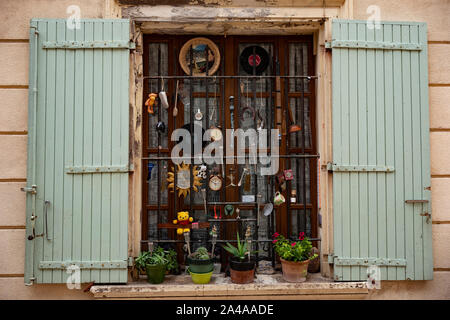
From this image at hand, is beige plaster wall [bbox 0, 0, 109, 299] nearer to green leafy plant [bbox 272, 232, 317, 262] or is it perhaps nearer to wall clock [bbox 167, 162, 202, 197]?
wall clock [bbox 167, 162, 202, 197]

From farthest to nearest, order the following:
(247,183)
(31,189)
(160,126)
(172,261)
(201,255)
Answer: (247,183), (160,126), (172,261), (201,255), (31,189)

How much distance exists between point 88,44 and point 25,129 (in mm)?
980

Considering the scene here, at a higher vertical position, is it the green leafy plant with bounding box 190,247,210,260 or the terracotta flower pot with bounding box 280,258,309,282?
the green leafy plant with bounding box 190,247,210,260

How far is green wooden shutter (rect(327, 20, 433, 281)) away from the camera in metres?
2.98

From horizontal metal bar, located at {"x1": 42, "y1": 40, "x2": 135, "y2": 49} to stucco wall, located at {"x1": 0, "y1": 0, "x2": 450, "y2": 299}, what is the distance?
0.29m

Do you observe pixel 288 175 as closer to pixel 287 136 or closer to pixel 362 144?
pixel 287 136

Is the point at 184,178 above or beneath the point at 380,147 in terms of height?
beneath

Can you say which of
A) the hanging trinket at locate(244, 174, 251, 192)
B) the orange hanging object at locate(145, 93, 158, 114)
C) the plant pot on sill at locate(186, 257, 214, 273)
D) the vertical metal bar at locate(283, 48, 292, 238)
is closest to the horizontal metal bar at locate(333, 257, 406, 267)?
the vertical metal bar at locate(283, 48, 292, 238)

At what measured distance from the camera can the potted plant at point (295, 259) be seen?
2986mm

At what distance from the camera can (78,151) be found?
117 inches

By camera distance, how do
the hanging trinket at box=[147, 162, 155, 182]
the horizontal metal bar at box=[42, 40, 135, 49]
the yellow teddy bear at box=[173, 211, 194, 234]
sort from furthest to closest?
the hanging trinket at box=[147, 162, 155, 182] < the yellow teddy bear at box=[173, 211, 194, 234] < the horizontal metal bar at box=[42, 40, 135, 49]

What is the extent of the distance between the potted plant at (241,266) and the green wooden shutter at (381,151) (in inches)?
30.6

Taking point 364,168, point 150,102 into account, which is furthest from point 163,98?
point 364,168

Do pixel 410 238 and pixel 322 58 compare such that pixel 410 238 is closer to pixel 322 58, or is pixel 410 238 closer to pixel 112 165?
pixel 322 58
